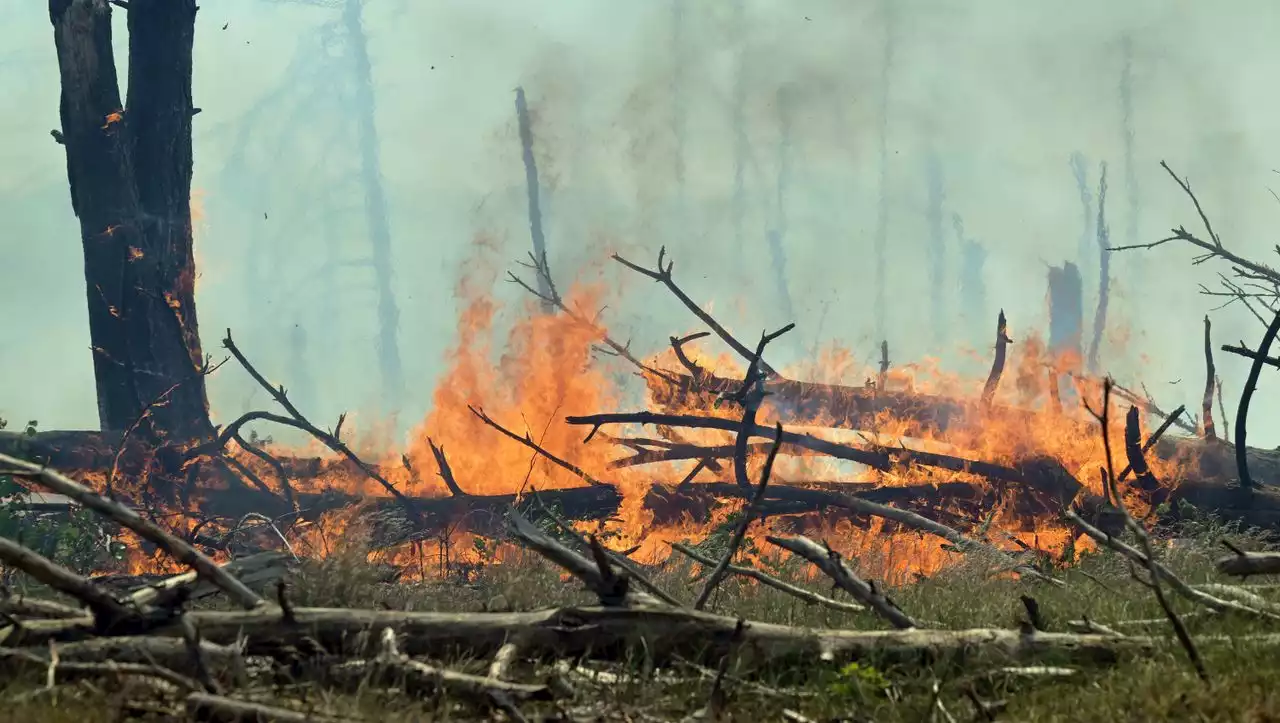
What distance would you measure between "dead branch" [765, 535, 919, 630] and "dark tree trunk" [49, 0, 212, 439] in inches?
354

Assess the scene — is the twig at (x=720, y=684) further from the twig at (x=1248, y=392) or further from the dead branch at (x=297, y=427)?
the dead branch at (x=297, y=427)

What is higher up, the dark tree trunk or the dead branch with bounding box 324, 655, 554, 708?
the dark tree trunk

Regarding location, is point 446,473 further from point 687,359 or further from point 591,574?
point 591,574

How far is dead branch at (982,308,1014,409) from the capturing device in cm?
907

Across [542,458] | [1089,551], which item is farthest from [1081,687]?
[542,458]

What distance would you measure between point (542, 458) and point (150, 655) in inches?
248

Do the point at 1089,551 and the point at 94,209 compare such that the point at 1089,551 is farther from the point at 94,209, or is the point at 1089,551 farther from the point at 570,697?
the point at 94,209

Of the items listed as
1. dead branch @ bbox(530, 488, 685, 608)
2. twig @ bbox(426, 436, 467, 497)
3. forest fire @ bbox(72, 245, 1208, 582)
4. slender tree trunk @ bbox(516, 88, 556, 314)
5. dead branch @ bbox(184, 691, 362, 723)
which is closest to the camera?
dead branch @ bbox(184, 691, 362, 723)

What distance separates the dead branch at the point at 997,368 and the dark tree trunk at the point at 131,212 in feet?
27.9

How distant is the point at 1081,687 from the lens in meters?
2.99

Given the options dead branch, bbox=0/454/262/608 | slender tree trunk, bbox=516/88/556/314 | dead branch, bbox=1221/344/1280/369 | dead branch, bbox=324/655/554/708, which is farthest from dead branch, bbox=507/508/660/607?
slender tree trunk, bbox=516/88/556/314

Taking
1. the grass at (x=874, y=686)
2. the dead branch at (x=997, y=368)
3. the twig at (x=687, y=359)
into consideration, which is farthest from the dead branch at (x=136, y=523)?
the dead branch at (x=997, y=368)

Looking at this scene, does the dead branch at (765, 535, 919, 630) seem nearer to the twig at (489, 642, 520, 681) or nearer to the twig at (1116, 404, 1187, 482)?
the twig at (489, 642, 520, 681)

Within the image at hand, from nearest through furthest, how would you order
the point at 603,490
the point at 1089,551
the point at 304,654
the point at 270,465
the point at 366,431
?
the point at 304,654 → the point at 1089,551 → the point at 603,490 → the point at 270,465 → the point at 366,431
